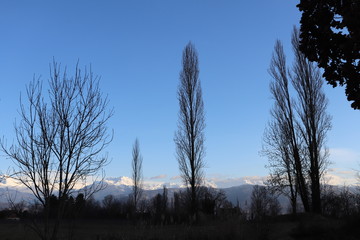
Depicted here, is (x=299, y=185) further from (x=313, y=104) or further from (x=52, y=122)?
(x=52, y=122)

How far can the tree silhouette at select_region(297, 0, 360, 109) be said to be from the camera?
5.67 metres

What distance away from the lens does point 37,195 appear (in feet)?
13.5

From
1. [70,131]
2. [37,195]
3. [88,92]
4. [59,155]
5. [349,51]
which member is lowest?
[37,195]

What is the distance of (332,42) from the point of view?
626 centimetres

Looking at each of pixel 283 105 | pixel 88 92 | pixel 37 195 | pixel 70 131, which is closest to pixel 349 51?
pixel 88 92

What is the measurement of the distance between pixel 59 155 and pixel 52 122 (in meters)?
0.50

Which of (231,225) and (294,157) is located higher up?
(294,157)

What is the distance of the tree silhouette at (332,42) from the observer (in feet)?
18.6

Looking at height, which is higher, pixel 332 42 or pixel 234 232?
pixel 332 42

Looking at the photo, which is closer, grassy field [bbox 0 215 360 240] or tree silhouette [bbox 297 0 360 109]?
tree silhouette [bbox 297 0 360 109]

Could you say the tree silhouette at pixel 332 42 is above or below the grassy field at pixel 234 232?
above

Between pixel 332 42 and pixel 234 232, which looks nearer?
pixel 332 42

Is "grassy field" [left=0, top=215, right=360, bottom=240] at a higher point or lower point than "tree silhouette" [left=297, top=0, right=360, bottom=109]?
lower

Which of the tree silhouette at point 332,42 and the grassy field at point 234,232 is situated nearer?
the tree silhouette at point 332,42
